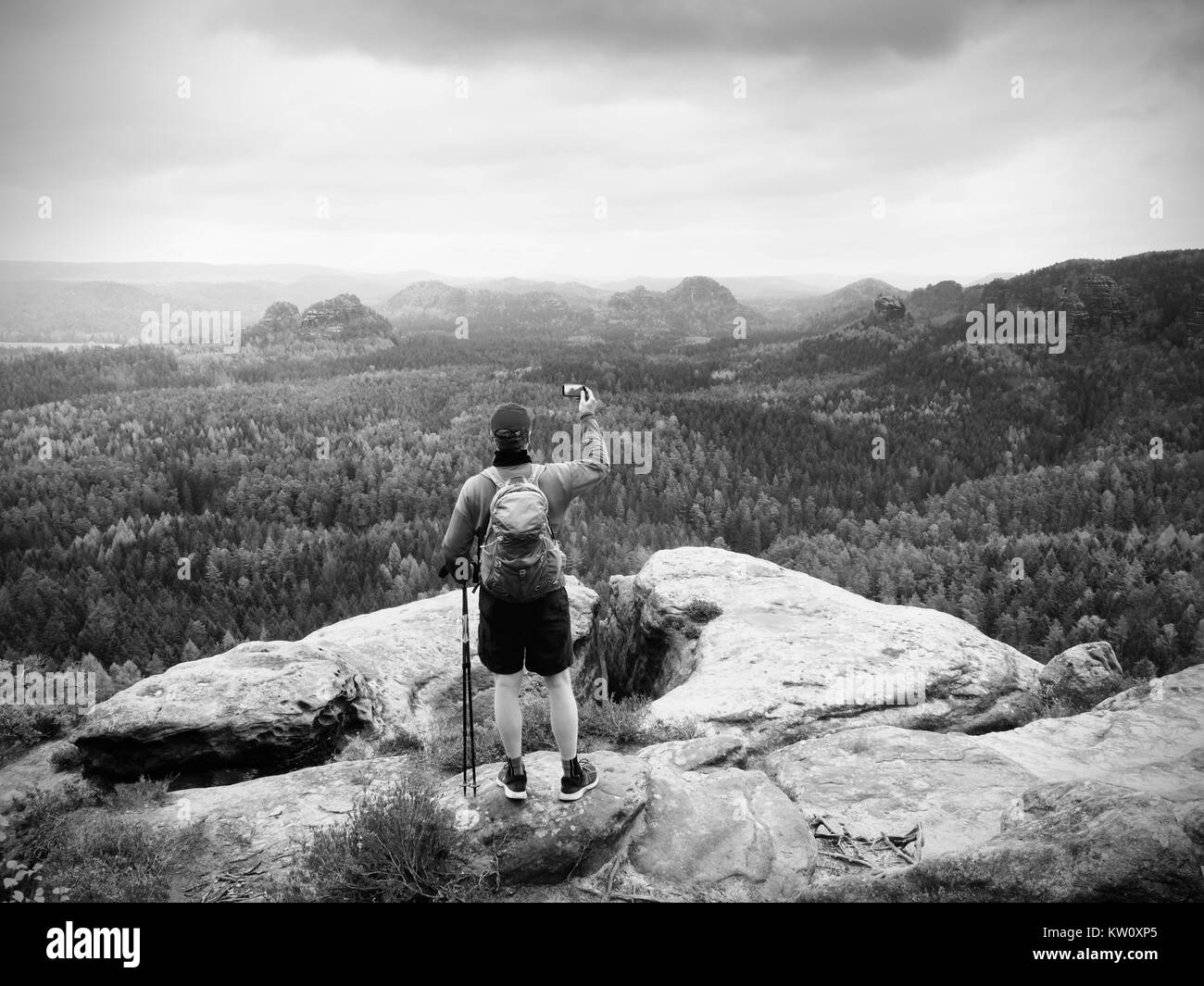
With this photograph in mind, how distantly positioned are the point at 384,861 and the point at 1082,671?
9.13 metres

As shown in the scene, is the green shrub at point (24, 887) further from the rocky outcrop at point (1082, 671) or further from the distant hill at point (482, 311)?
the distant hill at point (482, 311)

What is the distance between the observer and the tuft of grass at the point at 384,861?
4.63 metres

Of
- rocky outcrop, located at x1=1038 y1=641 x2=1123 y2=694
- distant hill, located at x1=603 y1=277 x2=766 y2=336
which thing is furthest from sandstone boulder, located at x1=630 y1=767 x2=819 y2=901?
distant hill, located at x1=603 y1=277 x2=766 y2=336

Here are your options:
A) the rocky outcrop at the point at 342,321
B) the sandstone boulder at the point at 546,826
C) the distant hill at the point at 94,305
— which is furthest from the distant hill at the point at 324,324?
the sandstone boulder at the point at 546,826

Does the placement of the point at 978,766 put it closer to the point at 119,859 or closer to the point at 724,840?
the point at 724,840

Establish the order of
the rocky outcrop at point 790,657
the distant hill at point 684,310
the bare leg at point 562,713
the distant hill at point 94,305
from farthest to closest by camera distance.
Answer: the distant hill at point 684,310 → the distant hill at point 94,305 → the rocky outcrop at point 790,657 → the bare leg at point 562,713

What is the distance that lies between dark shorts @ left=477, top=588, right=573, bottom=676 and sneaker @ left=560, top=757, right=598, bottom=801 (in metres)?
0.80

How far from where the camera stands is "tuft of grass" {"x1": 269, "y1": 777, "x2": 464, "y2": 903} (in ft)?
15.2

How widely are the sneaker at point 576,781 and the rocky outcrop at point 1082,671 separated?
283 inches

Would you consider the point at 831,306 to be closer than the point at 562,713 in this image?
No

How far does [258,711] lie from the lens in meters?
7.27

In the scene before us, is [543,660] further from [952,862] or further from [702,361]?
[702,361]

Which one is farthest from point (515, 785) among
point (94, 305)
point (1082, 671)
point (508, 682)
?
point (94, 305)

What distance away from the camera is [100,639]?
1331cm
